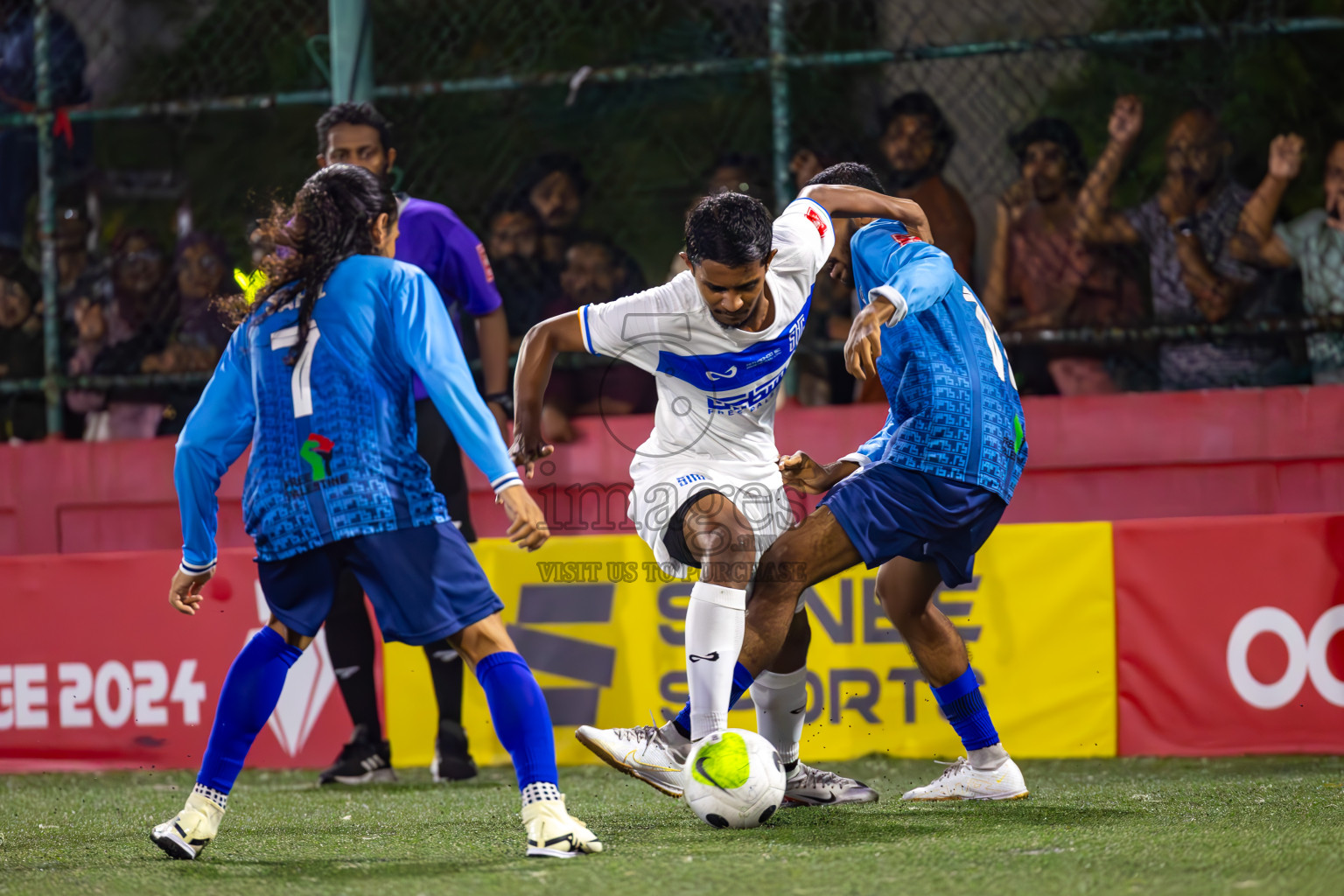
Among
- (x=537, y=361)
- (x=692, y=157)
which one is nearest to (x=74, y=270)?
(x=692, y=157)

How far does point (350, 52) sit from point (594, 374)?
5.89 ft

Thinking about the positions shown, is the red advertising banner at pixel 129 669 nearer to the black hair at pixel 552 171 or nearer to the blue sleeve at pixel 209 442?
the black hair at pixel 552 171

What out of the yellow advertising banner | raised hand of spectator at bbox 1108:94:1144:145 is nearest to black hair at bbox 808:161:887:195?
the yellow advertising banner

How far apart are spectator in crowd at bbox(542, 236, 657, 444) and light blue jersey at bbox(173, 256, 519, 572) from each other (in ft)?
10.0

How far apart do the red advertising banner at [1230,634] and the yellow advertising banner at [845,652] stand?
4.2 inches

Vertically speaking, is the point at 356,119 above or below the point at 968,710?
above

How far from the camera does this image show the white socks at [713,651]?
12.5ft

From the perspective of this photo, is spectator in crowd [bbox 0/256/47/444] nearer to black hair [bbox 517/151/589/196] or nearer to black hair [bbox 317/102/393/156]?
black hair [bbox 517/151/589/196]

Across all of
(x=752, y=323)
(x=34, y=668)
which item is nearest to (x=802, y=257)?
(x=752, y=323)

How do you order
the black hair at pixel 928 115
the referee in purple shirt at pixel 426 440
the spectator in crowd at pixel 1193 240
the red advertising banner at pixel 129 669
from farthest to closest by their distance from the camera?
the black hair at pixel 928 115, the spectator in crowd at pixel 1193 240, the red advertising banner at pixel 129 669, the referee in purple shirt at pixel 426 440

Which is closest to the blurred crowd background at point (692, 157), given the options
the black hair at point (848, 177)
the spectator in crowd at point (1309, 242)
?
the spectator in crowd at point (1309, 242)

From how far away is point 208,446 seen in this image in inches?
133

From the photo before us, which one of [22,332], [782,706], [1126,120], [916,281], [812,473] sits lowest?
[782,706]

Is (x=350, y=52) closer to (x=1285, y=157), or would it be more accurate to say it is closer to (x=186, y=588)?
(x=186, y=588)
